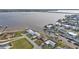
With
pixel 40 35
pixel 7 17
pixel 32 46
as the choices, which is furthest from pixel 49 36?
pixel 7 17

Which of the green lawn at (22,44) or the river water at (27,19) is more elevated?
the river water at (27,19)

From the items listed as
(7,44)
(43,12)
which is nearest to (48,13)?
(43,12)

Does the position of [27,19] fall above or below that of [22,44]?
above

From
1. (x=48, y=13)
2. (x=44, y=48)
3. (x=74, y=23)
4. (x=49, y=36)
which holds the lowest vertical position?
(x=44, y=48)

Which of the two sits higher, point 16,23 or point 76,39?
point 16,23

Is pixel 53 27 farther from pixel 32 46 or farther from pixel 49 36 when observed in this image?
pixel 32 46
